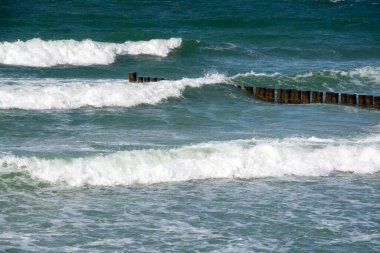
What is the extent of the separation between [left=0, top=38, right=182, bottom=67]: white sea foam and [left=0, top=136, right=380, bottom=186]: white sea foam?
1466 cm

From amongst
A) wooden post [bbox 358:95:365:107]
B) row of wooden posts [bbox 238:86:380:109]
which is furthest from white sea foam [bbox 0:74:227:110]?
wooden post [bbox 358:95:365:107]

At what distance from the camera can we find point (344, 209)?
1283 cm

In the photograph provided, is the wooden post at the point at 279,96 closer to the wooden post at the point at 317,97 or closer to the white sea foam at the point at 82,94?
the wooden post at the point at 317,97

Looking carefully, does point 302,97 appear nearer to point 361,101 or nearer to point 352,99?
point 352,99

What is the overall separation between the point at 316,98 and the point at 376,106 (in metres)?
1.61

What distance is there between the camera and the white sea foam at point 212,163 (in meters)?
14.2

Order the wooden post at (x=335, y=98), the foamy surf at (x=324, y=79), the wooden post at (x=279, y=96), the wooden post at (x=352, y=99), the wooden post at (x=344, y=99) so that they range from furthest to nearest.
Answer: the foamy surf at (x=324, y=79), the wooden post at (x=279, y=96), the wooden post at (x=335, y=98), the wooden post at (x=344, y=99), the wooden post at (x=352, y=99)

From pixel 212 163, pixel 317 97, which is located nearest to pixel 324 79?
pixel 317 97

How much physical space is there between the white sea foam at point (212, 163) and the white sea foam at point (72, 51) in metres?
14.7

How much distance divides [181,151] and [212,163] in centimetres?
65

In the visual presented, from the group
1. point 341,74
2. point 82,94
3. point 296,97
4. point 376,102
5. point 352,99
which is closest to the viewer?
point 82,94

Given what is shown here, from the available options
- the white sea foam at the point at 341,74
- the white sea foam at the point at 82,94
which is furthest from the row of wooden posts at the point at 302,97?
the white sea foam at the point at 341,74

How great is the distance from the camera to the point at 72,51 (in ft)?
103

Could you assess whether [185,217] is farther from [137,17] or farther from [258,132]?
[137,17]
